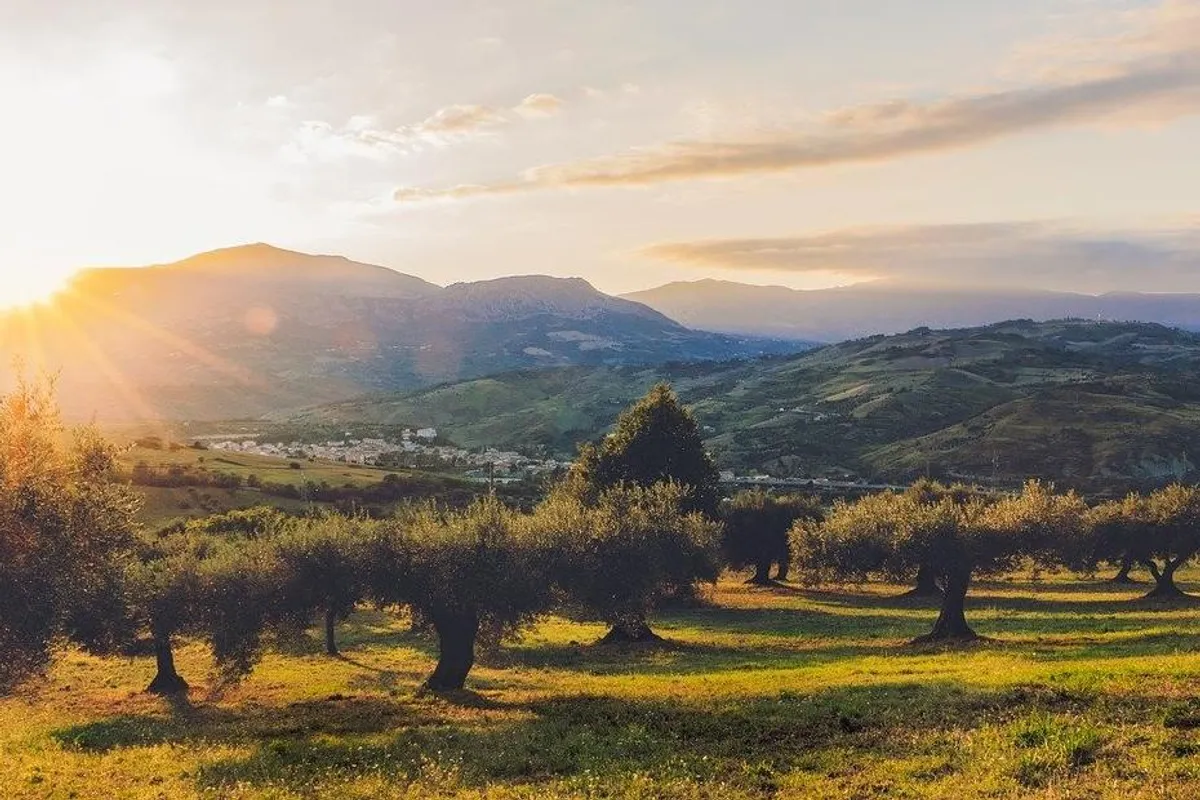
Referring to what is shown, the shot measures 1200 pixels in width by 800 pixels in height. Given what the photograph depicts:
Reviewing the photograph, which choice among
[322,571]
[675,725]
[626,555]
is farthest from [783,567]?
[675,725]

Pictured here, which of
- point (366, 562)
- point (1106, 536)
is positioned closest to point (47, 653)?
point (366, 562)

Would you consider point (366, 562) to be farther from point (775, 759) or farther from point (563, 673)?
point (775, 759)

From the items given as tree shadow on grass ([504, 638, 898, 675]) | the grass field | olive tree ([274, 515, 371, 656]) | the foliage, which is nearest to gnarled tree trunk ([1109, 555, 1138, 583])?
the grass field

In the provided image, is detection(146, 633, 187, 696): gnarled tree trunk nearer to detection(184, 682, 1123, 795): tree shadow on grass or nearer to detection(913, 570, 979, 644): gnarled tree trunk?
detection(184, 682, 1123, 795): tree shadow on grass

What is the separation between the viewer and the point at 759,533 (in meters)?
104

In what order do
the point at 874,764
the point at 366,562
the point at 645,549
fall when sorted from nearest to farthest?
the point at 874,764
the point at 366,562
the point at 645,549

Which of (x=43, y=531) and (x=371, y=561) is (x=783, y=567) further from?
(x=43, y=531)

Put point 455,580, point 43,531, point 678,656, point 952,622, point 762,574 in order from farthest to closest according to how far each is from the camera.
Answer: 1. point 762,574
2. point 678,656
3. point 952,622
4. point 455,580
5. point 43,531

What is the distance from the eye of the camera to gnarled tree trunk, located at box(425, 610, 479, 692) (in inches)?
1777

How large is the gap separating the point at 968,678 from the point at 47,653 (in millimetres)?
42977

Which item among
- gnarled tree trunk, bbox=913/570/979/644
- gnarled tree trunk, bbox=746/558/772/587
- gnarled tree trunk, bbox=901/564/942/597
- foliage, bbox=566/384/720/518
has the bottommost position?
gnarled tree trunk, bbox=746/558/772/587

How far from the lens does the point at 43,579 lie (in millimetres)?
37562

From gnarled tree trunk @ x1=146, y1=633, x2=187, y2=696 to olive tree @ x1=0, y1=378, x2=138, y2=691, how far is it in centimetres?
753

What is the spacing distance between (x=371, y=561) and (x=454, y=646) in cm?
673
